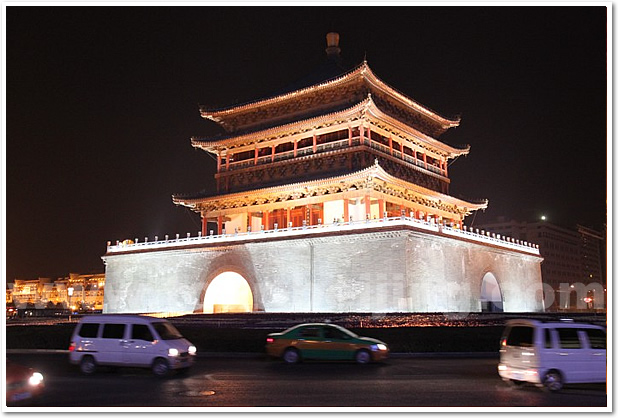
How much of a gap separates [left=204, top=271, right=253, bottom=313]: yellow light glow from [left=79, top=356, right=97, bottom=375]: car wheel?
75.6ft

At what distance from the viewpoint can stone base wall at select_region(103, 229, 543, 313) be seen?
31.0 meters

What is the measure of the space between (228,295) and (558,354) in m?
30.5

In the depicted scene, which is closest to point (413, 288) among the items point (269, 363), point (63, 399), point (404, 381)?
point (269, 363)

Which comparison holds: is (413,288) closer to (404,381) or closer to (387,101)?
(387,101)

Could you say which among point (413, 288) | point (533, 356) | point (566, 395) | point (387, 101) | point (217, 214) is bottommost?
point (566, 395)

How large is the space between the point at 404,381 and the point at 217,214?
30.4 metres

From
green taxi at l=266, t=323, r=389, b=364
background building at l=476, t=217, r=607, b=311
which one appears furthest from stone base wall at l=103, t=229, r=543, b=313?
background building at l=476, t=217, r=607, b=311

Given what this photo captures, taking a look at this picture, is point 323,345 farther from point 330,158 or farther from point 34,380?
point 330,158

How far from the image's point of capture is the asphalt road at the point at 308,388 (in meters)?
10.3

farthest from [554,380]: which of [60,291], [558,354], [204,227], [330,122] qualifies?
[60,291]

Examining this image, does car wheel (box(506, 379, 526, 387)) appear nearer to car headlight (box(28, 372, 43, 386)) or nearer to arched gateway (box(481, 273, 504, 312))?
car headlight (box(28, 372, 43, 386))

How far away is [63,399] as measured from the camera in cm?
1076

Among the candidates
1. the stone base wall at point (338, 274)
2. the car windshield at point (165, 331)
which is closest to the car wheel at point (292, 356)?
the car windshield at point (165, 331)

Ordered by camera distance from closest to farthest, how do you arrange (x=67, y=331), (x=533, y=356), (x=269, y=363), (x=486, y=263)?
(x=533, y=356)
(x=269, y=363)
(x=67, y=331)
(x=486, y=263)
